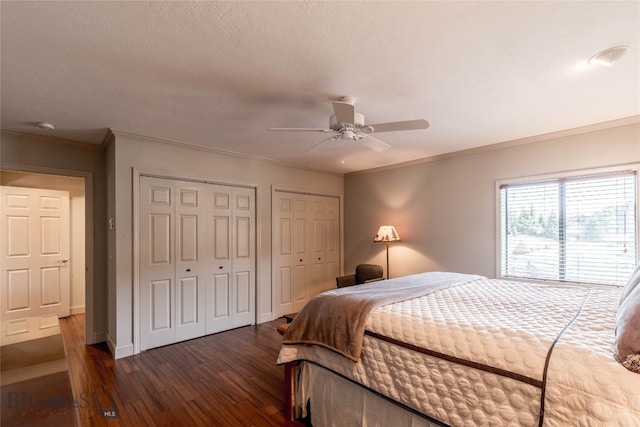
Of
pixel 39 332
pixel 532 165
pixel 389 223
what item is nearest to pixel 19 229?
pixel 39 332

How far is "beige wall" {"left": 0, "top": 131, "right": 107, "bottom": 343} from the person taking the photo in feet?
11.5

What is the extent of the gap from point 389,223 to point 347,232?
38.5 inches

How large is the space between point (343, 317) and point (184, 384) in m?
1.76

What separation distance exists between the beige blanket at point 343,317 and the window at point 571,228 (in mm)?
1962

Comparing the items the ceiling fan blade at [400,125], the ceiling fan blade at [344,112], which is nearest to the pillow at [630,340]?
the ceiling fan blade at [400,125]

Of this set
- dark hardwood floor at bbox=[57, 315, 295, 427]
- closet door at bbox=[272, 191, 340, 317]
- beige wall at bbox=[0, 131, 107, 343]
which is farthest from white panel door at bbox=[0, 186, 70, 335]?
closet door at bbox=[272, 191, 340, 317]

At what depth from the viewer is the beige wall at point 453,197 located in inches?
127

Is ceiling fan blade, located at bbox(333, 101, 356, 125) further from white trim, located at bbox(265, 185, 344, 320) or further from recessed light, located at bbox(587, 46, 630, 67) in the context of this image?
white trim, located at bbox(265, 185, 344, 320)

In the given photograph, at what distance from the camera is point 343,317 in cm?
198

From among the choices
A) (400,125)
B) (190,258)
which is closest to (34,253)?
(190,258)

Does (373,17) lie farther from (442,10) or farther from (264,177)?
(264,177)

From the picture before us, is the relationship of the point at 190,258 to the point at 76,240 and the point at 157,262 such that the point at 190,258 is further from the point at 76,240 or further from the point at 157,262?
the point at 76,240

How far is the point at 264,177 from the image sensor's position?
15.1ft

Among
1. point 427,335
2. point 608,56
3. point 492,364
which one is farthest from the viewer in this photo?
point 608,56
